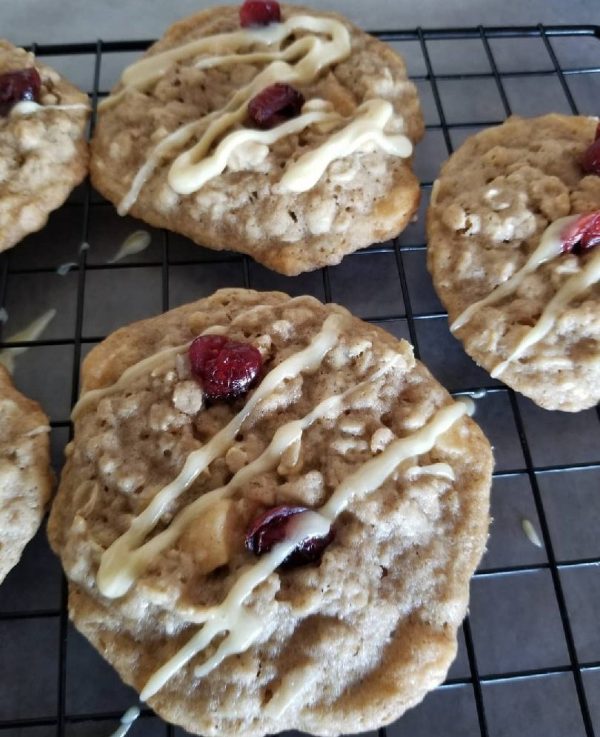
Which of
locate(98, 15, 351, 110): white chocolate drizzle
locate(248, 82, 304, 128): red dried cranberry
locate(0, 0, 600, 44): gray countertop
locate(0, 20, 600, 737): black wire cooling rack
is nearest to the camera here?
locate(0, 20, 600, 737): black wire cooling rack

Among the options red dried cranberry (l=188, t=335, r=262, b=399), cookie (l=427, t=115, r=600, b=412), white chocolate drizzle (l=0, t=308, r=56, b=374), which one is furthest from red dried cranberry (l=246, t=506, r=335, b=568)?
white chocolate drizzle (l=0, t=308, r=56, b=374)

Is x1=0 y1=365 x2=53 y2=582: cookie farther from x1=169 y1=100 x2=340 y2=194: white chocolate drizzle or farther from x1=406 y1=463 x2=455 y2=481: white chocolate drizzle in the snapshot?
x1=406 y1=463 x2=455 y2=481: white chocolate drizzle

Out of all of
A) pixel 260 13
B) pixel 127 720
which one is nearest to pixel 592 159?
pixel 260 13

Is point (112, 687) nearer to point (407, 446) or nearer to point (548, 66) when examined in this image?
point (407, 446)

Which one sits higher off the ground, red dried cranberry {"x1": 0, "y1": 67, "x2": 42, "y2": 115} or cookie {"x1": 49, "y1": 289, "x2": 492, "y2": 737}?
red dried cranberry {"x1": 0, "y1": 67, "x2": 42, "y2": 115}

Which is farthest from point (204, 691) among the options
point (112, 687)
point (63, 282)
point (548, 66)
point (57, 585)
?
point (548, 66)

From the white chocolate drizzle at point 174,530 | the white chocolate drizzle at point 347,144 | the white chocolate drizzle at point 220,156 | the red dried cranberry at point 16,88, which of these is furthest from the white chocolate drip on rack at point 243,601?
the red dried cranberry at point 16,88
